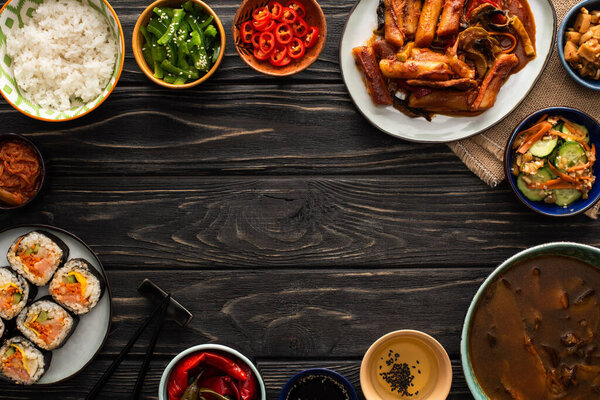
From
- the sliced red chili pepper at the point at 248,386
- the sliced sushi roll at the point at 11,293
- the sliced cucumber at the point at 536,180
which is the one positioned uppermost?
the sliced cucumber at the point at 536,180

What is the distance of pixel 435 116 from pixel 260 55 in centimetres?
71

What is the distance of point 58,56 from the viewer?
6.53ft

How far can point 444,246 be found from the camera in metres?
2.12

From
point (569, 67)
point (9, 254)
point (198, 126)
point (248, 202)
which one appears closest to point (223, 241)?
point (248, 202)

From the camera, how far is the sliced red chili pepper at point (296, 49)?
1982mm

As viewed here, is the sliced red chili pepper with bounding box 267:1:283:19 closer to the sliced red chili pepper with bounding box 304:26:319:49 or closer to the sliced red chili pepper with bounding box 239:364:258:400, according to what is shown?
the sliced red chili pepper with bounding box 304:26:319:49

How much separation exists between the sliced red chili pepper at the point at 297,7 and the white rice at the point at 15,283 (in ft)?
4.94

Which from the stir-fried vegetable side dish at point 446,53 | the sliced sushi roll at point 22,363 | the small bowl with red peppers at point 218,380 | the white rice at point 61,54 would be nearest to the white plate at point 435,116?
the stir-fried vegetable side dish at point 446,53

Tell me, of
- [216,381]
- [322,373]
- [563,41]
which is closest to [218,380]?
[216,381]

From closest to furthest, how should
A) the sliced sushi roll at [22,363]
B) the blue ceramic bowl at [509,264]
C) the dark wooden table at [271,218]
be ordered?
the blue ceramic bowl at [509,264] < the sliced sushi roll at [22,363] < the dark wooden table at [271,218]

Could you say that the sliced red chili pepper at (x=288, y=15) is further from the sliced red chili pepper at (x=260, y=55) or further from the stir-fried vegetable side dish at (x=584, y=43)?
the stir-fried vegetable side dish at (x=584, y=43)

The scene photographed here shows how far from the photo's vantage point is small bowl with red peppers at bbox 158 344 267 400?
194 centimetres

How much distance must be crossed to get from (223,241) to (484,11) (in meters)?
1.34

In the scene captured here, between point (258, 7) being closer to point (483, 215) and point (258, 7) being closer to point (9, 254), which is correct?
point (483, 215)
